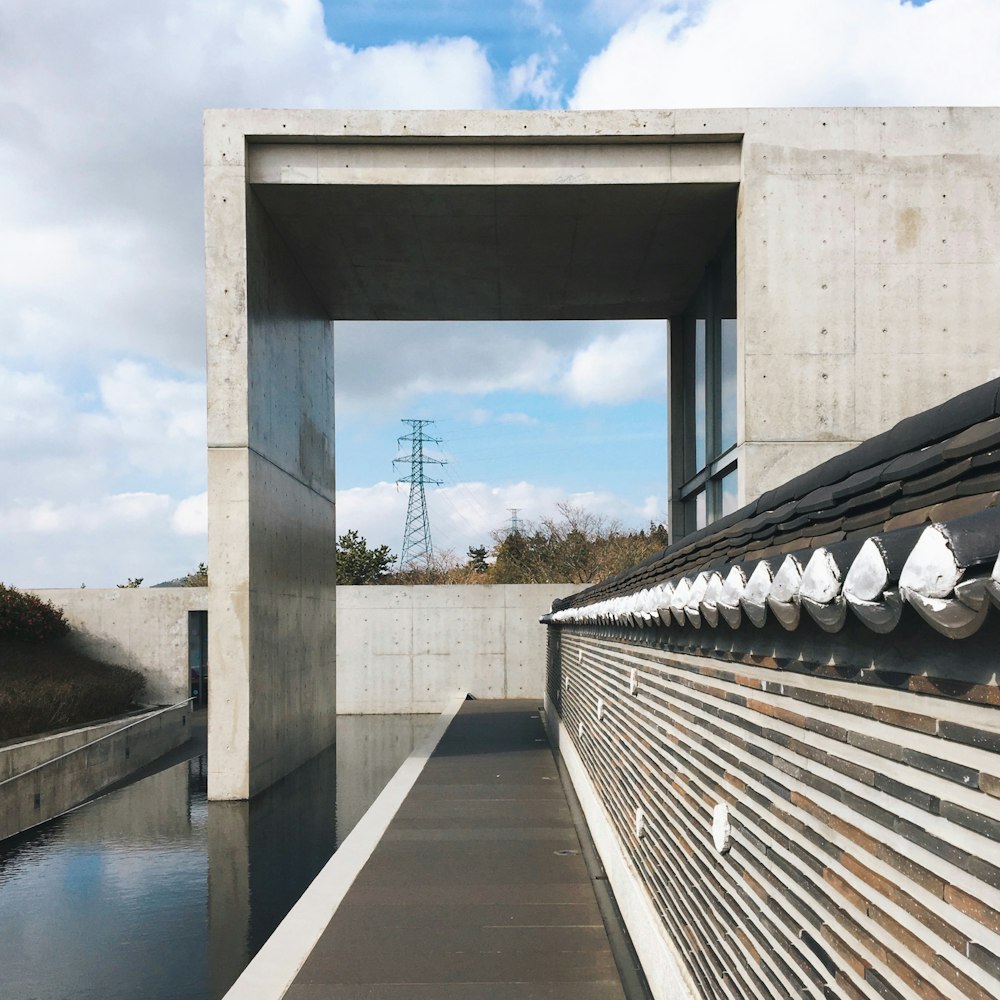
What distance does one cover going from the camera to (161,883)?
24.8ft

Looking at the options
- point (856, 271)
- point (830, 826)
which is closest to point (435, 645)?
point (856, 271)

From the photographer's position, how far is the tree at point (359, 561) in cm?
4150

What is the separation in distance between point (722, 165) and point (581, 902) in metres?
7.90

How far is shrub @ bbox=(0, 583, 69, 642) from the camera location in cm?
2036

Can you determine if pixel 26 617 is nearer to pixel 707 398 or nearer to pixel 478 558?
pixel 707 398

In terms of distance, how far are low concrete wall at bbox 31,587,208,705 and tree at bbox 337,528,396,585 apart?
17.3 meters

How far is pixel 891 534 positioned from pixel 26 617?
72.3 ft

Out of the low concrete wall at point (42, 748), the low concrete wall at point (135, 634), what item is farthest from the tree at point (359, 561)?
the low concrete wall at point (42, 748)

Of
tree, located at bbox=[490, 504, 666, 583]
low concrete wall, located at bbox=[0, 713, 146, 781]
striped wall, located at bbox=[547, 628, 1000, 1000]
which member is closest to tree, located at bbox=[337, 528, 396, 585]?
tree, located at bbox=[490, 504, 666, 583]

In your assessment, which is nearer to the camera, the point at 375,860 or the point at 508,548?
the point at 375,860

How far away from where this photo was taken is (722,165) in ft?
35.2

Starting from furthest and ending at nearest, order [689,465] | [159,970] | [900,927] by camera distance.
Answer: [689,465] < [159,970] < [900,927]

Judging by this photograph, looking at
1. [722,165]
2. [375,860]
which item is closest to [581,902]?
[375,860]

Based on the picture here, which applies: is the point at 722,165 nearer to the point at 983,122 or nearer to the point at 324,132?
the point at 983,122
